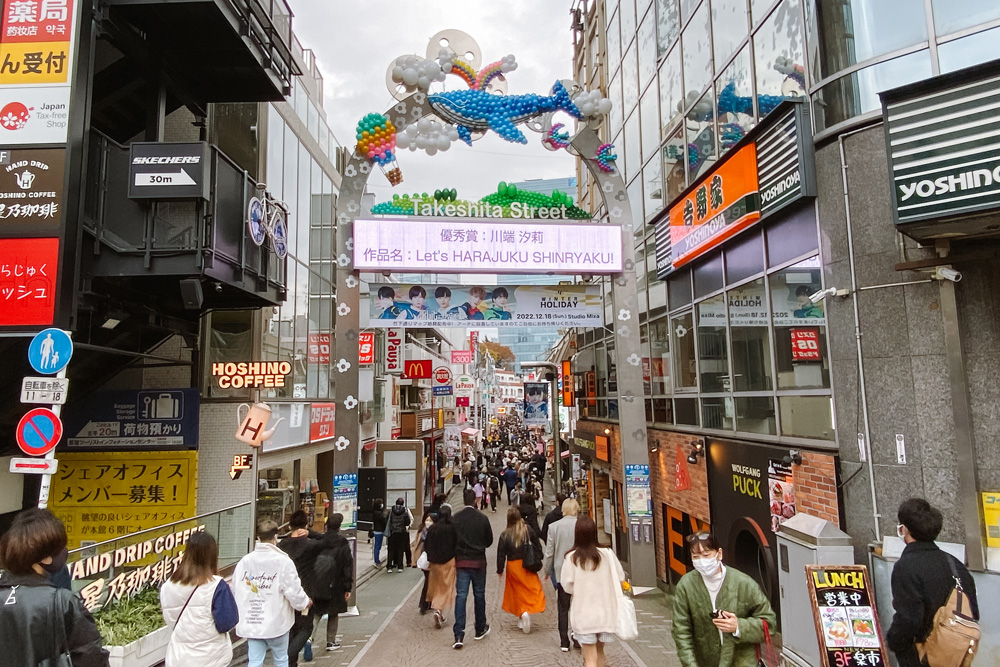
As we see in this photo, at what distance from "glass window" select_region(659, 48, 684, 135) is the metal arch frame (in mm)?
1641

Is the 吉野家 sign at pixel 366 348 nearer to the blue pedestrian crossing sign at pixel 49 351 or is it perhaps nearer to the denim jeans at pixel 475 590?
the denim jeans at pixel 475 590

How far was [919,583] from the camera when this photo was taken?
4.25 m

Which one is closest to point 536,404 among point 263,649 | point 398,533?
point 398,533

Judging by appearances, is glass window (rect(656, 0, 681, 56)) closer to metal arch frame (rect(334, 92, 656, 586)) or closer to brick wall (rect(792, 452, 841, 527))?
metal arch frame (rect(334, 92, 656, 586))

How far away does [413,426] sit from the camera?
3038cm

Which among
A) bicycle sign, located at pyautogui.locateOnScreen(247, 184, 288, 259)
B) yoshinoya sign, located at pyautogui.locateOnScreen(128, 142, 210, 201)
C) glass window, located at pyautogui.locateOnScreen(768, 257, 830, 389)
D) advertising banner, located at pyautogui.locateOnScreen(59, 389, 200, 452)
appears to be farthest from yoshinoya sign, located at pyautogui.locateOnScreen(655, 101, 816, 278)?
advertising banner, located at pyautogui.locateOnScreen(59, 389, 200, 452)

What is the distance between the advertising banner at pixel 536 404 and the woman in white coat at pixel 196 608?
27.1 meters

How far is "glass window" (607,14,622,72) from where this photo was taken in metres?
17.1

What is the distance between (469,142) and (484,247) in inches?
85.5

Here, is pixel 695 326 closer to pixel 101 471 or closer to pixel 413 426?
pixel 101 471

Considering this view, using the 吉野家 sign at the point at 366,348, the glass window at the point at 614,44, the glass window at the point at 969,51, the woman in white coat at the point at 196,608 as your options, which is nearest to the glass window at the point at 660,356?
the glass window at the point at 969,51

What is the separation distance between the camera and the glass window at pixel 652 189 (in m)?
13.5

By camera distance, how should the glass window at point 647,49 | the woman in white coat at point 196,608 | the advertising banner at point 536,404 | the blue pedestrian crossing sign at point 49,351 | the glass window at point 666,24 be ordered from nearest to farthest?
1. the woman in white coat at point 196,608
2. the blue pedestrian crossing sign at point 49,351
3. the glass window at point 666,24
4. the glass window at point 647,49
5. the advertising banner at point 536,404

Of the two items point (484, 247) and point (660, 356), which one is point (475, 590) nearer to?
point (484, 247)
